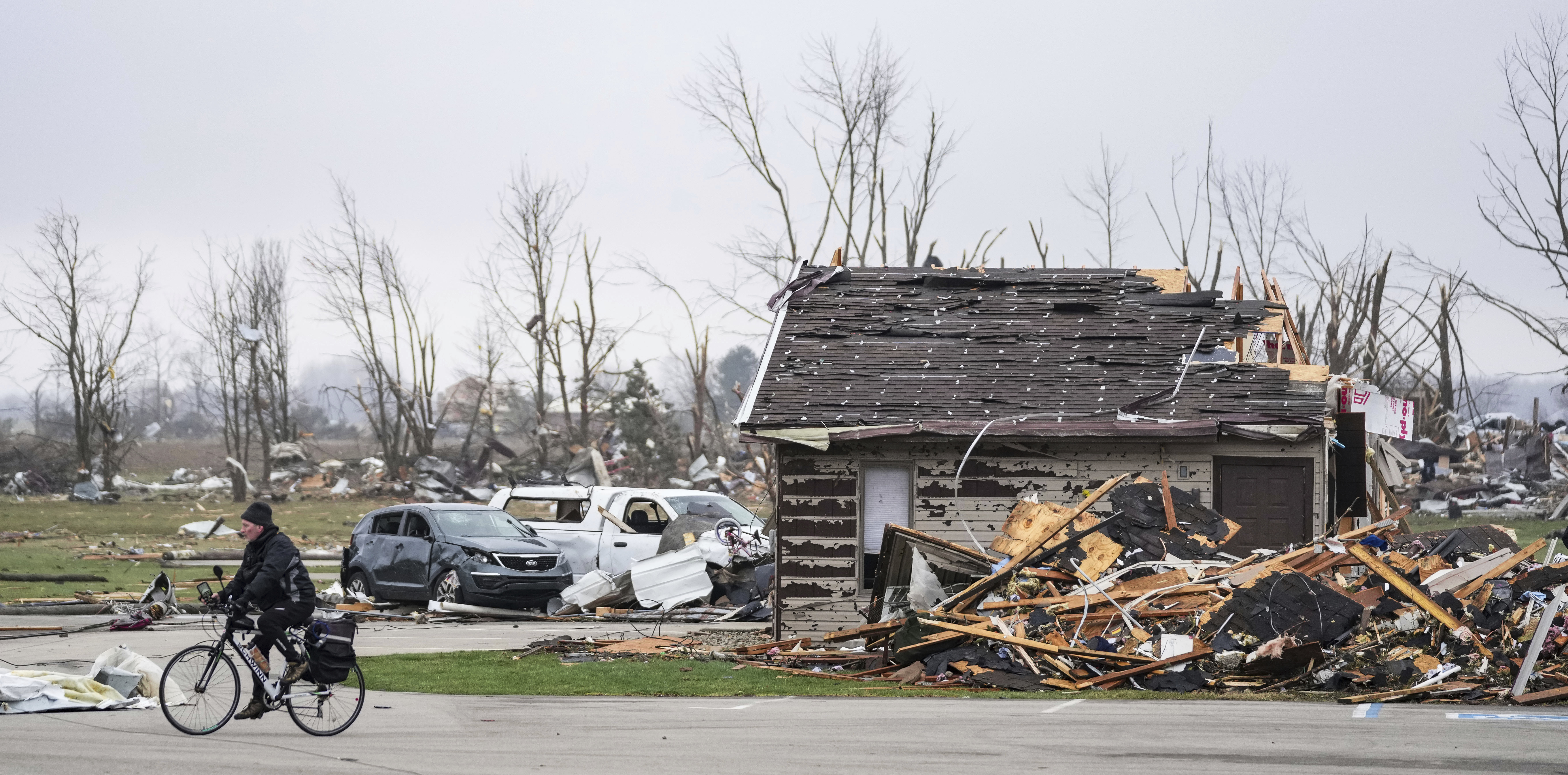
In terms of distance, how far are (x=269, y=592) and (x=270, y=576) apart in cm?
15

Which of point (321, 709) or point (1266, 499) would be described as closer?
point (321, 709)

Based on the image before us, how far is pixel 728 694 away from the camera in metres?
12.5

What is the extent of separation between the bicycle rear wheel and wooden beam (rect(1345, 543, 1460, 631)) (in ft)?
30.0

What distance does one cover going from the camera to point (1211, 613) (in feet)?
42.9

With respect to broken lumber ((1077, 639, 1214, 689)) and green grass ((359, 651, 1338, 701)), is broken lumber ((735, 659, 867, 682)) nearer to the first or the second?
green grass ((359, 651, 1338, 701))

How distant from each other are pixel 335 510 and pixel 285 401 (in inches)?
572

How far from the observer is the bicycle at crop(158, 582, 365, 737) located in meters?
9.32

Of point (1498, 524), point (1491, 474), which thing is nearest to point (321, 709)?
point (1498, 524)

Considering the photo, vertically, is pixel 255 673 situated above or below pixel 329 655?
below

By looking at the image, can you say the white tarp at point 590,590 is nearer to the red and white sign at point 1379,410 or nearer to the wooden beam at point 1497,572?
the red and white sign at point 1379,410

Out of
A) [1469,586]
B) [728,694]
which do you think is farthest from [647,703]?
[1469,586]

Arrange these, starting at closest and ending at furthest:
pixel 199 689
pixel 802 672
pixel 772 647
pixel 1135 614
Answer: pixel 199 689 → pixel 1135 614 → pixel 802 672 → pixel 772 647

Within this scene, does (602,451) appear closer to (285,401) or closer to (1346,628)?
(285,401)

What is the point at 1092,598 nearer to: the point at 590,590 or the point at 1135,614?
the point at 1135,614
